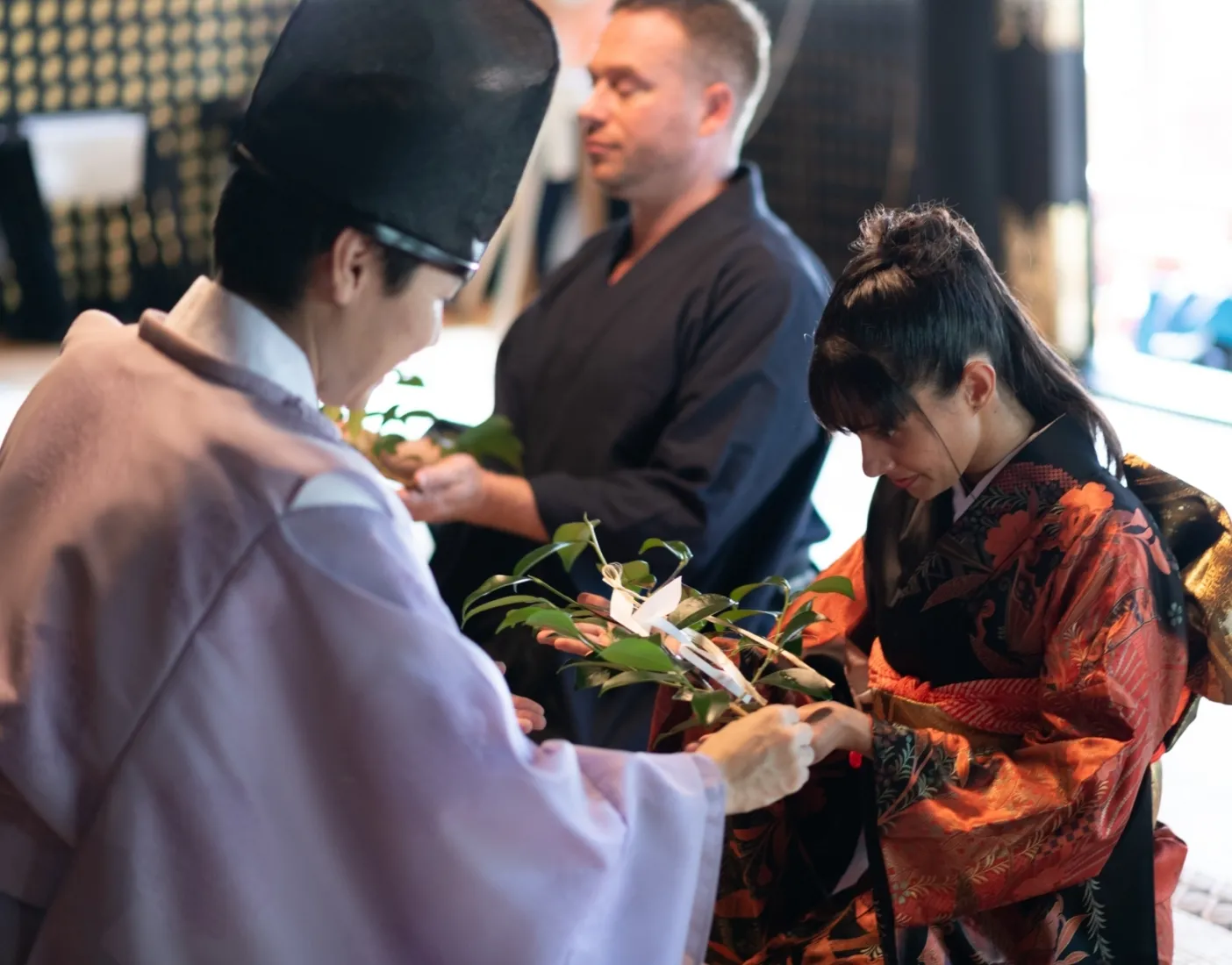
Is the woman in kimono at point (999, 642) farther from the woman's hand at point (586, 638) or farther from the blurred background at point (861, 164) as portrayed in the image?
the blurred background at point (861, 164)

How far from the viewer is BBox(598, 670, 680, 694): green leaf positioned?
1497 mm

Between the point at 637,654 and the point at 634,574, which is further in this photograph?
the point at 634,574

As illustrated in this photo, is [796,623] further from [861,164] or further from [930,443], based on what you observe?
[861,164]

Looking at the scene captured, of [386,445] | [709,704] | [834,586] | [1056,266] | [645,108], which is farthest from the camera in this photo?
[1056,266]

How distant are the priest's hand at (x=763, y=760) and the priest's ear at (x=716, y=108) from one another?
1.36 metres

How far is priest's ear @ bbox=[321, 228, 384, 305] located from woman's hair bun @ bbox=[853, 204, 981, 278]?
55cm

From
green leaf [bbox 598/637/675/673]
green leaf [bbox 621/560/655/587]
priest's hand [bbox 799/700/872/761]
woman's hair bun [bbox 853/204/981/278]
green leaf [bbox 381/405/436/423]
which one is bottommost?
green leaf [bbox 381/405/436/423]

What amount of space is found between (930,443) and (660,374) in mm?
868

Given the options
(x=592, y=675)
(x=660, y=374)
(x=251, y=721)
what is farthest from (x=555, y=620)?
(x=660, y=374)

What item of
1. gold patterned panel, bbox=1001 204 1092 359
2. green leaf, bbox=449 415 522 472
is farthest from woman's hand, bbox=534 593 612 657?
gold patterned panel, bbox=1001 204 1092 359

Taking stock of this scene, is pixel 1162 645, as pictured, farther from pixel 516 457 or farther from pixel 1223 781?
pixel 1223 781

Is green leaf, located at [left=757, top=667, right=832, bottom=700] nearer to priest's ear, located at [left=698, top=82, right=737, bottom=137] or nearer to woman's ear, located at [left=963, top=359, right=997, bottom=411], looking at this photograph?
woman's ear, located at [left=963, top=359, right=997, bottom=411]

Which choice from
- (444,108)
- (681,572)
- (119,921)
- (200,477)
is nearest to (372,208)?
(444,108)

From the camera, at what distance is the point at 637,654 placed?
1.49m
